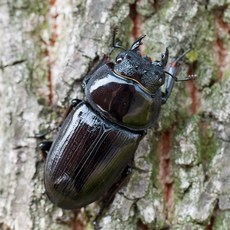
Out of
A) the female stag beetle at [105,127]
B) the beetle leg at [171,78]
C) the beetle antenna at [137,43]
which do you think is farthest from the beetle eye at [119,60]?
the beetle leg at [171,78]

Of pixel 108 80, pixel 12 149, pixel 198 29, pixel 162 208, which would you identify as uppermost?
pixel 198 29

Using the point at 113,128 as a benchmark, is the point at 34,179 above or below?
below

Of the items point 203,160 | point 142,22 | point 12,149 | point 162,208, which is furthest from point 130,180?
point 142,22

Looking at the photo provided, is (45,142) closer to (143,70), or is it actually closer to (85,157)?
(85,157)

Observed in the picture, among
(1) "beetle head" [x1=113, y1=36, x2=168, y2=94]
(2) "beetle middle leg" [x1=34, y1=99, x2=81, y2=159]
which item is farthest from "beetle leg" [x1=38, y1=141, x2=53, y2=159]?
(1) "beetle head" [x1=113, y1=36, x2=168, y2=94]

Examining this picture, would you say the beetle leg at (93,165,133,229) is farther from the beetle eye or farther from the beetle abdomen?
the beetle eye

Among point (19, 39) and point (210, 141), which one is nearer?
point (210, 141)

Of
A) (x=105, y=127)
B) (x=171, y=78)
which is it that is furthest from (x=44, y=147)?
(x=171, y=78)

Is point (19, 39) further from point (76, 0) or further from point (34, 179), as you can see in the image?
point (34, 179)
